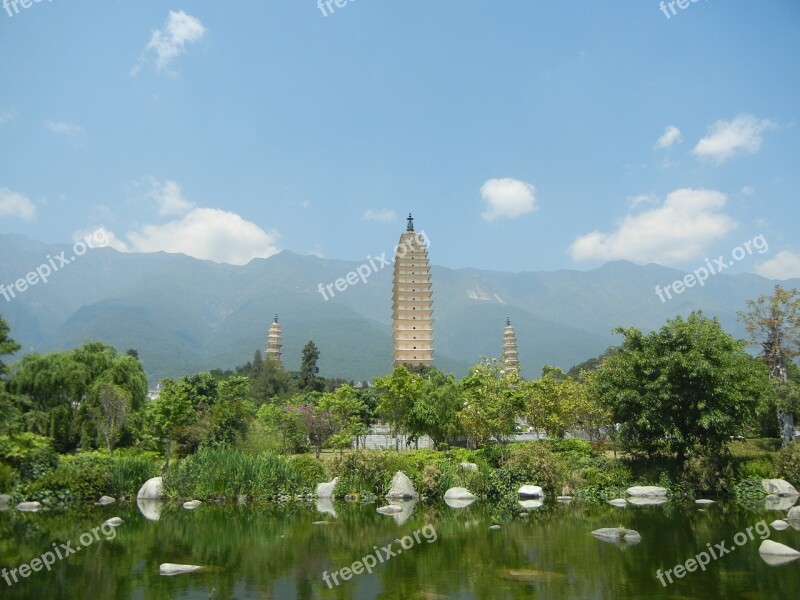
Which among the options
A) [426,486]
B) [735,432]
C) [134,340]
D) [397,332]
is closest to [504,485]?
[426,486]

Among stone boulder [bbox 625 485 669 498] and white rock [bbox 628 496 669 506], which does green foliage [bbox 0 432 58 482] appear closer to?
white rock [bbox 628 496 669 506]

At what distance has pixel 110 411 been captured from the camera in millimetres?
23469

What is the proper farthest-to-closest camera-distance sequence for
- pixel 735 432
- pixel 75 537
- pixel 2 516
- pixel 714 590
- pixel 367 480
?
pixel 367 480 → pixel 735 432 → pixel 2 516 → pixel 75 537 → pixel 714 590

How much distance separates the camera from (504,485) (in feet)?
67.6

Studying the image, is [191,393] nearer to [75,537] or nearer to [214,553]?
[75,537]

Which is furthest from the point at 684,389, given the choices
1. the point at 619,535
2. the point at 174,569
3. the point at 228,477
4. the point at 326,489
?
the point at 174,569

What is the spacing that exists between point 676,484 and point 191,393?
706 inches

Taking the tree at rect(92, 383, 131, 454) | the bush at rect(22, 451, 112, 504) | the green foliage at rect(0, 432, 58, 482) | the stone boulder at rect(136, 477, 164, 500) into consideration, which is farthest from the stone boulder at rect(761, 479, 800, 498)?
the green foliage at rect(0, 432, 58, 482)

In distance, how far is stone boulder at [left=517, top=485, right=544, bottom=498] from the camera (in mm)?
19938

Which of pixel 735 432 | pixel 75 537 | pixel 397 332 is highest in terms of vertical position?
pixel 397 332

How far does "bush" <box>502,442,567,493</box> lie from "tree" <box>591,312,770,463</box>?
2.46 meters

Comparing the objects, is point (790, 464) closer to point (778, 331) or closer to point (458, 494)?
point (778, 331)

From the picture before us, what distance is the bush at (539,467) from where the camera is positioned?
67.6 feet

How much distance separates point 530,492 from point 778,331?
1397 centimetres
